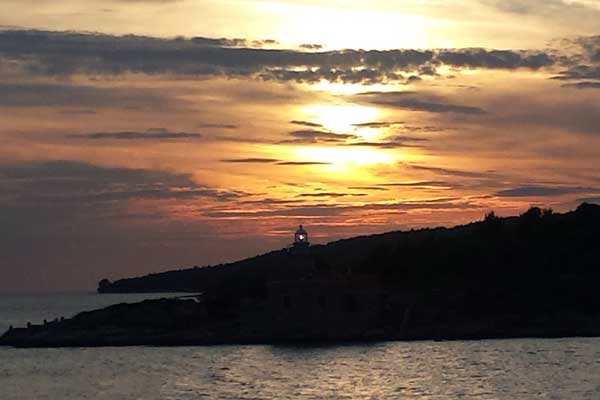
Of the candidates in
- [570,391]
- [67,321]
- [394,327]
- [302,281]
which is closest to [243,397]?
[570,391]

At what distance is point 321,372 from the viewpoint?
224 ft

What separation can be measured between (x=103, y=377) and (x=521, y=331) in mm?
30001

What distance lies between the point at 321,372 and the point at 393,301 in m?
16.5

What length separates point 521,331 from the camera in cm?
8781

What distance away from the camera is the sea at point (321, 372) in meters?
59.4

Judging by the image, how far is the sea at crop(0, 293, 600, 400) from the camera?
59.4 meters

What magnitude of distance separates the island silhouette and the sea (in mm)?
1987

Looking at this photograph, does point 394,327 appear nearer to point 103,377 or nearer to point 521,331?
point 521,331

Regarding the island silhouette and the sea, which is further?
the island silhouette

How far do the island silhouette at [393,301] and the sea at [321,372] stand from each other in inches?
78.2

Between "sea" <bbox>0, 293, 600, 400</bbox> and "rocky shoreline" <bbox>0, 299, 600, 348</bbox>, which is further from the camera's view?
"rocky shoreline" <bbox>0, 299, 600, 348</bbox>

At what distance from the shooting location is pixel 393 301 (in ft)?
276

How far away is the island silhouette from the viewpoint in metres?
79.7

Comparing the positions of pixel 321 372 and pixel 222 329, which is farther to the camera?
pixel 222 329
